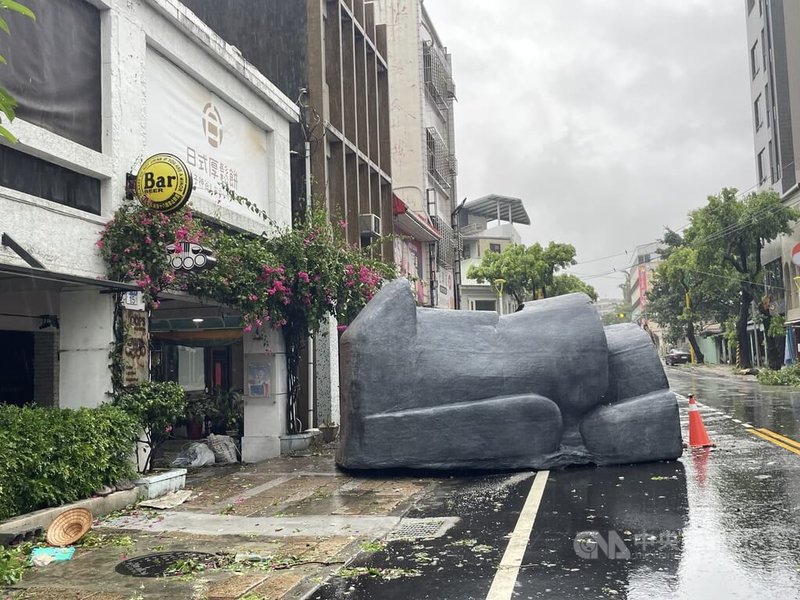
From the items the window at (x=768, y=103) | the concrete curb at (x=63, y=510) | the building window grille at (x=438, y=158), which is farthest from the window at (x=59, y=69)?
the window at (x=768, y=103)

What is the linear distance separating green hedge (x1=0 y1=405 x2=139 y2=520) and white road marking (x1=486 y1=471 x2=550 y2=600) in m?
4.61

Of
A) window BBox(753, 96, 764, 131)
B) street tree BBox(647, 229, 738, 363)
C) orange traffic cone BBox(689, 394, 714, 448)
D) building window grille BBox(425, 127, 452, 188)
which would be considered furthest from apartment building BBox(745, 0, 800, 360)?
orange traffic cone BBox(689, 394, 714, 448)

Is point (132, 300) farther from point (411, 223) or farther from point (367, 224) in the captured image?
point (411, 223)

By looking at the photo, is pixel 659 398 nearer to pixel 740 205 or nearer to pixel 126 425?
pixel 126 425

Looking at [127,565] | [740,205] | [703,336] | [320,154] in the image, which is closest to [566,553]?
[127,565]

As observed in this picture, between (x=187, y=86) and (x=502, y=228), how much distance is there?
6699cm

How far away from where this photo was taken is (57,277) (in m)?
7.87

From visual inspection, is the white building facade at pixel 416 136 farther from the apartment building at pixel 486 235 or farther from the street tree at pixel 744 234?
the apartment building at pixel 486 235

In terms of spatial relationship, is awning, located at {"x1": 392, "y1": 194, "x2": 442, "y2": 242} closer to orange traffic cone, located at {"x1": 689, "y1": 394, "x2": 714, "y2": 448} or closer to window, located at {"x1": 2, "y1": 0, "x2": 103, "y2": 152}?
orange traffic cone, located at {"x1": 689, "y1": 394, "x2": 714, "y2": 448}

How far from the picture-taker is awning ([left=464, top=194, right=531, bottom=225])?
72.9 m

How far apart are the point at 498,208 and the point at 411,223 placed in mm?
45033

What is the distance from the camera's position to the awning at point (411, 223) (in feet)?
89.3

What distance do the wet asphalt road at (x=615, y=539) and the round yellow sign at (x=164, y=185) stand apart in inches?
189

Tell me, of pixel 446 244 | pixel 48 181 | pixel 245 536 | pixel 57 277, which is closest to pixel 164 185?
pixel 48 181
